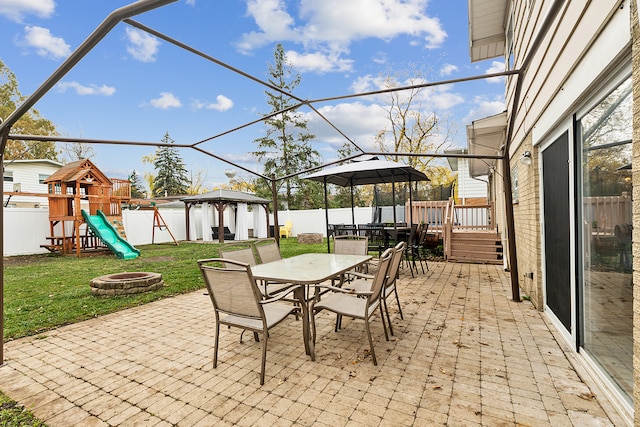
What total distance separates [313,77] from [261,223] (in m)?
12.6

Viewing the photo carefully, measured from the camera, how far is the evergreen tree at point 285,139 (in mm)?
22609

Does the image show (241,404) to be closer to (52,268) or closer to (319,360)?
(319,360)

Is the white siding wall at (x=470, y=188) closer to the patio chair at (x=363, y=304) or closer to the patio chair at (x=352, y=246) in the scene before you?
the patio chair at (x=352, y=246)

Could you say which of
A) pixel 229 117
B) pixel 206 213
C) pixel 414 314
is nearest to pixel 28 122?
pixel 229 117

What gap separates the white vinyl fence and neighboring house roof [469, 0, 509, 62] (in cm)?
582

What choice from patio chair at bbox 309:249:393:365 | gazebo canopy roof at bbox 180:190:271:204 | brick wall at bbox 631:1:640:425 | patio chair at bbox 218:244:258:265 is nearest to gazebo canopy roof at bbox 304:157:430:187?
patio chair at bbox 218:244:258:265

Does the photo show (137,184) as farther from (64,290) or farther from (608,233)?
(608,233)

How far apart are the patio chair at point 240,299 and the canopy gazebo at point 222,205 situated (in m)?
12.2

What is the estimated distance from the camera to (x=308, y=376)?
261cm

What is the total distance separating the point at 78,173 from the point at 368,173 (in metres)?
11.3

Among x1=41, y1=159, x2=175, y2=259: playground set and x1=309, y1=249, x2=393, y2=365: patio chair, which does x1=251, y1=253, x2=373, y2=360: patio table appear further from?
x1=41, y1=159, x2=175, y2=259: playground set

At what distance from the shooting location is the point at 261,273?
336cm

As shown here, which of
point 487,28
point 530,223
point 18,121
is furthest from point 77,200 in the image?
point 18,121

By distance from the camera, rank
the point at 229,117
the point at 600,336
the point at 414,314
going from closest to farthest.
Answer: the point at 600,336 → the point at 414,314 → the point at 229,117
